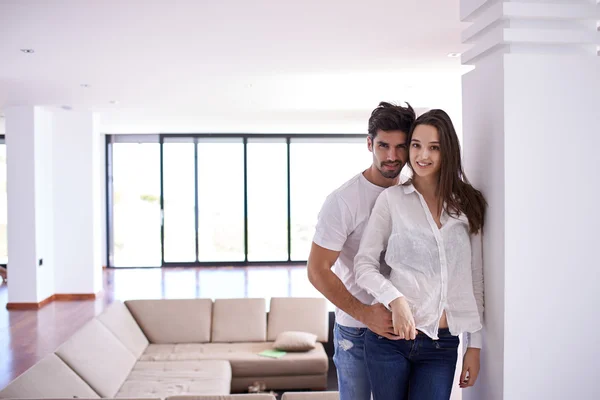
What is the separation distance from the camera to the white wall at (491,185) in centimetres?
185

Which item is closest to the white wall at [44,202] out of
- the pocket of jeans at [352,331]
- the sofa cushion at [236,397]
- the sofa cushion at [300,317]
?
the sofa cushion at [300,317]

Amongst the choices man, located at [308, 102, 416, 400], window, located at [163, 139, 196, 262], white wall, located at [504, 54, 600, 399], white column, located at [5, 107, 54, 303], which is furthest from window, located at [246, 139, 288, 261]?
white wall, located at [504, 54, 600, 399]

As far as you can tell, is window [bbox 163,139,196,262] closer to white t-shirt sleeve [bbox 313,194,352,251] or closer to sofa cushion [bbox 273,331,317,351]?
sofa cushion [bbox 273,331,317,351]

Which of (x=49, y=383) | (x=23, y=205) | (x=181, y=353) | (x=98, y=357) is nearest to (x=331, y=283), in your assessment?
(x=49, y=383)

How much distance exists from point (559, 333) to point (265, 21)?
9.94 feet

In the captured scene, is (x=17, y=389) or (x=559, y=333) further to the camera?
(x=17, y=389)

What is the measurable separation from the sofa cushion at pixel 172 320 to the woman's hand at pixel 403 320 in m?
4.09

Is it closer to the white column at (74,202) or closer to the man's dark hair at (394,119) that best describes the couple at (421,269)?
the man's dark hair at (394,119)

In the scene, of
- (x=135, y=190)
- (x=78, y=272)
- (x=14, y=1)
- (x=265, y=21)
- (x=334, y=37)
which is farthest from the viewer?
(x=135, y=190)

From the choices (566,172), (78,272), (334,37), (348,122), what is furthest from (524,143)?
(348,122)

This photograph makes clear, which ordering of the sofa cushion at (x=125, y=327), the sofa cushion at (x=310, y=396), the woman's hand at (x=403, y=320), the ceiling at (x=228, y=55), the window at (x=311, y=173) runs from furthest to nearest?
the window at (x=311, y=173), the sofa cushion at (x=125, y=327), the ceiling at (x=228, y=55), the sofa cushion at (x=310, y=396), the woman's hand at (x=403, y=320)

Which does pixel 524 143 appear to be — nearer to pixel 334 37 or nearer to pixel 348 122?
pixel 334 37

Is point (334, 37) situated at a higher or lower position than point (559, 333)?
higher

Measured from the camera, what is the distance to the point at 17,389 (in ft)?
10.8
